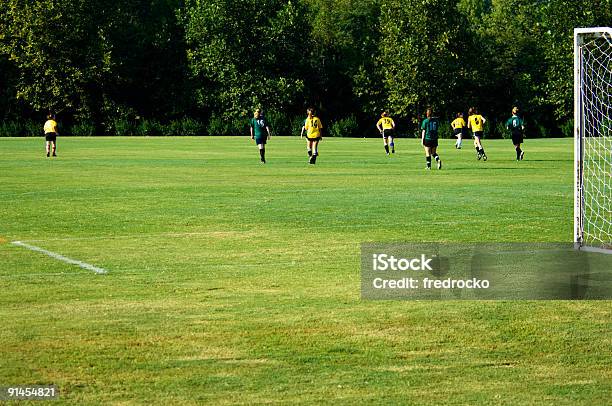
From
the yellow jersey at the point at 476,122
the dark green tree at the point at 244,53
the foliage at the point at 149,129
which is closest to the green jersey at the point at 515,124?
the yellow jersey at the point at 476,122

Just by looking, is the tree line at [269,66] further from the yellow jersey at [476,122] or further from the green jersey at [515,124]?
the green jersey at [515,124]

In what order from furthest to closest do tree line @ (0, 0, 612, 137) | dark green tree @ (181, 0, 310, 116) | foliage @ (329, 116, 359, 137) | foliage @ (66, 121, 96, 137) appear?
dark green tree @ (181, 0, 310, 116) → tree line @ (0, 0, 612, 137) → foliage @ (66, 121, 96, 137) → foliage @ (329, 116, 359, 137)

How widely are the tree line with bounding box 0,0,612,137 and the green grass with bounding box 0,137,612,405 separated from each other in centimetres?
6626

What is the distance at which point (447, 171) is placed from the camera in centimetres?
3419

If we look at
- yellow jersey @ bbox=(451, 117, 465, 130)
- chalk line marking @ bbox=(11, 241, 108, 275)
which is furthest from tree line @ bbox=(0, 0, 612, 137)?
chalk line marking @ bbox=(11, 241, 108, 275)

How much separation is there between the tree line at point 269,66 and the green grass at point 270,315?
66256 mm

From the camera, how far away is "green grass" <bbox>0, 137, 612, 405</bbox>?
802 cm

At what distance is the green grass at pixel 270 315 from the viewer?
8016 millimetres

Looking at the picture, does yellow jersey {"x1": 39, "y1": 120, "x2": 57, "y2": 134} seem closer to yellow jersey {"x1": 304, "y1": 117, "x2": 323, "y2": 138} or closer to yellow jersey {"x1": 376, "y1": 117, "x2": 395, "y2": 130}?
yellow jersey {"x1": 304, "y1": 117, "x2": 323, "y2": 138}

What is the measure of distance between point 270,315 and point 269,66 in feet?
281

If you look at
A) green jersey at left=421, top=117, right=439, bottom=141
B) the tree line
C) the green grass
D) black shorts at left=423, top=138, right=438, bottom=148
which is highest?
the tree line

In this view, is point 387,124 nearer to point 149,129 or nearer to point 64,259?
point 64,259

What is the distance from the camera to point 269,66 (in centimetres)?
9538

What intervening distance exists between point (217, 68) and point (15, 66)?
53.3 feet
